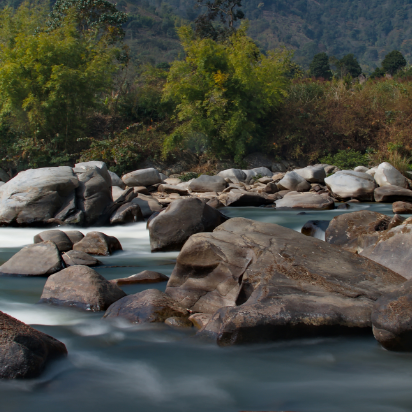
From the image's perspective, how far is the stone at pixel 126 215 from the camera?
366 inches

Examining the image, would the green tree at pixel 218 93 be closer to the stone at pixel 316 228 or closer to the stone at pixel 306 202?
the stone at pixel 306 202

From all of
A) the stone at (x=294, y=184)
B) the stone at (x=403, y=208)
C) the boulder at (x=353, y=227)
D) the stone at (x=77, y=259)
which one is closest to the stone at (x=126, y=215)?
the stone at (x=77, y=259)

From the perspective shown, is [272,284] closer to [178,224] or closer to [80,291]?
[80,291]

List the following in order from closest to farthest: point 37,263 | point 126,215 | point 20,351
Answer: point 20,351, point 37,263, point 126,215

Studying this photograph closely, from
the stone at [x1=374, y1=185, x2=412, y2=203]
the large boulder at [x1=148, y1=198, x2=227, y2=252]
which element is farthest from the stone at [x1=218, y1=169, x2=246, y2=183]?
the large boulder at [x1=148, y1=198, x2=227, y2=252]

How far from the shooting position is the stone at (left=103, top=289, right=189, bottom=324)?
143 inches

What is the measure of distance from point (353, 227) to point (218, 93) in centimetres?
1390

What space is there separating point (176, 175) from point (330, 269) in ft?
51.0

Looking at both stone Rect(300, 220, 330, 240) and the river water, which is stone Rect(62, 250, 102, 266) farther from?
stone Rect(300, 220, 330, 240)

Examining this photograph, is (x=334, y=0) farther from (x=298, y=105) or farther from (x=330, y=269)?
(x=330, y=269)

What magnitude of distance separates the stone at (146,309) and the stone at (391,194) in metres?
9.97

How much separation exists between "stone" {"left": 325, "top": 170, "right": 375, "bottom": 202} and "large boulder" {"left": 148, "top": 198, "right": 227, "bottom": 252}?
7249mm

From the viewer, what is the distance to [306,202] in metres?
11.5

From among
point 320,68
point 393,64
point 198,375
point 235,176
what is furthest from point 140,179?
point 320,68
